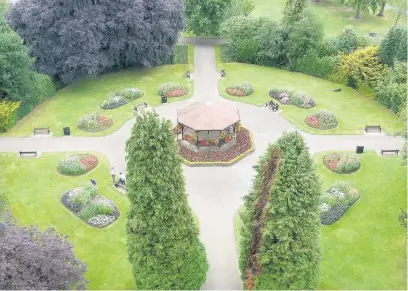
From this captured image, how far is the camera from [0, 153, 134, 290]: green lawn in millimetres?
28875

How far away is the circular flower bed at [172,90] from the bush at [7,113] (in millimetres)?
14284

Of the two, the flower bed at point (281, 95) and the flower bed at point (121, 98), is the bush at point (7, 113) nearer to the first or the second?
the flower bed at point (121, 98)

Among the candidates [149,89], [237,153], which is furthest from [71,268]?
[149,89]

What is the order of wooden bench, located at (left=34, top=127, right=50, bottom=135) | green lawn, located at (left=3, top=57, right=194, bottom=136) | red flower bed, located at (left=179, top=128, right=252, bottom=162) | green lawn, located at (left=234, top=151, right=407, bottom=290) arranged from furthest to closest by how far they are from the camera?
green lawn, located at (left=3, top=57, right=194, bottom=136)
wooden bench, located at (left=34, top=127, right=50, bottom=135)
red flower bed, located at (left=179, top=128, right=252, bottom=162)
green lawn, located at (left=234, top=151, right=407, bottom=290)

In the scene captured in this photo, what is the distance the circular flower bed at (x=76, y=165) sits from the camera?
37250 mm

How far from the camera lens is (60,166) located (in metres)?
37.7

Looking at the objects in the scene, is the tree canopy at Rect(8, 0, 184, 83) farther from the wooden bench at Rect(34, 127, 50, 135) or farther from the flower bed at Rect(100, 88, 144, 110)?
the wooden bench at Rect(34, 127, 50, 135)

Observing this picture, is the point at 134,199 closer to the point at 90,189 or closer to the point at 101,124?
the point at 90,189

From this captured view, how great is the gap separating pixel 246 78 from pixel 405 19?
28.1 m

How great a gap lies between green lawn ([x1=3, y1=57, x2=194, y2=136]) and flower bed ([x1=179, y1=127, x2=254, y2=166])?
8434 mm

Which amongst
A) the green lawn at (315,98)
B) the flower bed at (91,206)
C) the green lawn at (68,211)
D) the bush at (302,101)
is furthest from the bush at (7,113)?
the bush at (302,101)

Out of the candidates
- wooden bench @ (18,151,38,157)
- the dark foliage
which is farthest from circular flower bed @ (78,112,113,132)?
the dark foliage

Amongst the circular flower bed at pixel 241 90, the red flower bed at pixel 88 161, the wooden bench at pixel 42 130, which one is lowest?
the red flower bed at pixel 88 161

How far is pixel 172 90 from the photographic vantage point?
4978cm
